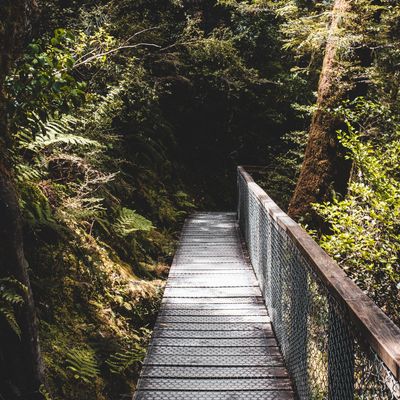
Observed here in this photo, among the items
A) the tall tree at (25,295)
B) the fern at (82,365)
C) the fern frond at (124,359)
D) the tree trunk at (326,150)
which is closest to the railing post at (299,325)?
the fern frond at (124,359)

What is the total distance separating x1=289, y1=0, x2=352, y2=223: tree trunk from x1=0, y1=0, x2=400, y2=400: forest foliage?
0.63 feet

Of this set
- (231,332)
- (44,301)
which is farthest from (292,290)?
(44,301)

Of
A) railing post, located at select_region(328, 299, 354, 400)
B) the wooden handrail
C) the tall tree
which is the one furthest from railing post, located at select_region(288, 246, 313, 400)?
the tall tree

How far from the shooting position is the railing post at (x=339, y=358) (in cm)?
208

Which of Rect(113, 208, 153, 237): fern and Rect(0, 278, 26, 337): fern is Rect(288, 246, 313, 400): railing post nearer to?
Rect(0, 278, 26, 337): fern

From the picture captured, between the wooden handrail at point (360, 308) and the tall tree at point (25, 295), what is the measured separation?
177cm

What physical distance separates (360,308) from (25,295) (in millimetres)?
1888

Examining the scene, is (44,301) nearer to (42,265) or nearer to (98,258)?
(42,265)

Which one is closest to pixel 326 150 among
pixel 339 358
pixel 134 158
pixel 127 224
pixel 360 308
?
pixel 127 224

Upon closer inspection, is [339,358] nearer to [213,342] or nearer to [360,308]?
[360,308]

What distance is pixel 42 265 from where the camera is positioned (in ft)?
14.1

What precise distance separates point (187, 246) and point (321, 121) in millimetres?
3298

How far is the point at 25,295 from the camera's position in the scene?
260 centimetres

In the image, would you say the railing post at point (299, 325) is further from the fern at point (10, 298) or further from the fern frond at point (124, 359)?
the fern at point (10, 298)
